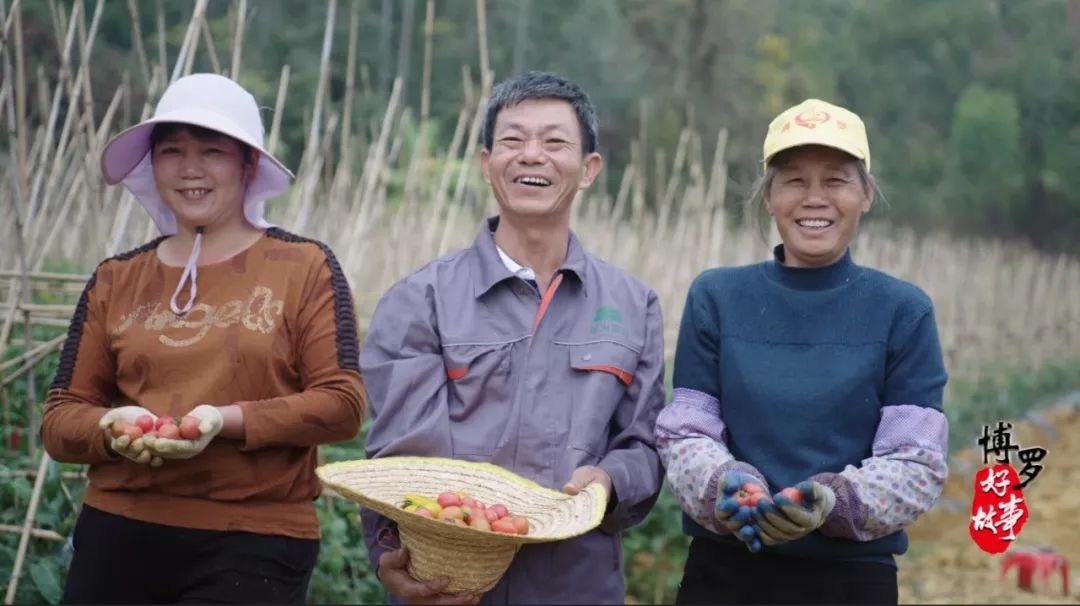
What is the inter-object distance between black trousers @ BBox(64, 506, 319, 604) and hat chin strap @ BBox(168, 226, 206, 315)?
32cm

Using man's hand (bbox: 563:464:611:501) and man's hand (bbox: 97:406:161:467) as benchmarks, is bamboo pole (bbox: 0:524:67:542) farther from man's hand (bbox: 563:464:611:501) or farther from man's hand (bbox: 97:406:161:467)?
man's hand (bbox: 563:464:611:501)

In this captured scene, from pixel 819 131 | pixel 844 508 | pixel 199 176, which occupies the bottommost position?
pixel 844 508

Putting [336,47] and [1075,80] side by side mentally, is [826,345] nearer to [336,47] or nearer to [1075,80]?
[1075,80]

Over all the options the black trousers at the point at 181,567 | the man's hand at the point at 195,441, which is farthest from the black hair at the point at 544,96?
the black trousers at the point at 181,567

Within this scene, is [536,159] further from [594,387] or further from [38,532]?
[38,532]

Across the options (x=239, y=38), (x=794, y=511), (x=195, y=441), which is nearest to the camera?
(x=794, y=511)

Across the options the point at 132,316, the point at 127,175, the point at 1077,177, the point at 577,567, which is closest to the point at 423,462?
the point at 577,567

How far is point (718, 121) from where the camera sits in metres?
12.8

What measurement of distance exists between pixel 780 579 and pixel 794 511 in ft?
0.84

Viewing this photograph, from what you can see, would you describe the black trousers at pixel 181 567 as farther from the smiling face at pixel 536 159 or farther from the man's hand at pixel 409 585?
the smiling face at pixel 536 159

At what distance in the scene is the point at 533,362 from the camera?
6.77 ft

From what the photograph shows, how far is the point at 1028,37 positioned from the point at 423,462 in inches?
385

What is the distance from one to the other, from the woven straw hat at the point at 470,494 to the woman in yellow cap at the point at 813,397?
18cm

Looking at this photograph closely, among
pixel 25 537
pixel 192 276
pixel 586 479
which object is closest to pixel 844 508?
pixel 586 479
